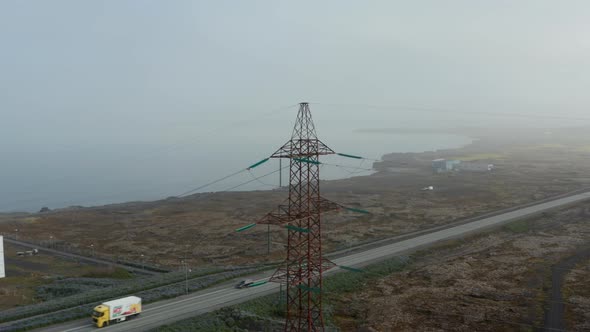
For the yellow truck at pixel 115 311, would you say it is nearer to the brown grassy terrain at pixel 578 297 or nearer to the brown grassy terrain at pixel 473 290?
the brown grassy terrain at pixel 473 290

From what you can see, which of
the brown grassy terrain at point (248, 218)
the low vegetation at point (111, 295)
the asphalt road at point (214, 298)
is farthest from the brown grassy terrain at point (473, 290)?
the brown grassy terrain at point (248, 218)

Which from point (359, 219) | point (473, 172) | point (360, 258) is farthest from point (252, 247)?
point (473, 172)

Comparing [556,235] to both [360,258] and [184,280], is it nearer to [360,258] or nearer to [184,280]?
[360,258]

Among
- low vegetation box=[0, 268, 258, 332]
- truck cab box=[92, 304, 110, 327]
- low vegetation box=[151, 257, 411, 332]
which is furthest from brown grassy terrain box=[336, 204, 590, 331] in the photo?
truck cab box=[92, 304, 110, 327]

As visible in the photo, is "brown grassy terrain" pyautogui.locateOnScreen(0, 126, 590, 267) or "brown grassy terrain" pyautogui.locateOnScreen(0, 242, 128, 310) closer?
"brown grassy terrain" pyautogui.locateOnScreen(0, 242, 128, 310)

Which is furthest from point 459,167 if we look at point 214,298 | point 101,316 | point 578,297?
point 101,316

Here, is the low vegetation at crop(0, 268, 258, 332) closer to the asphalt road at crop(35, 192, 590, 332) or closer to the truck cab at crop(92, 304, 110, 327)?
the asphalt road at crop(35, 192, 590, 332)

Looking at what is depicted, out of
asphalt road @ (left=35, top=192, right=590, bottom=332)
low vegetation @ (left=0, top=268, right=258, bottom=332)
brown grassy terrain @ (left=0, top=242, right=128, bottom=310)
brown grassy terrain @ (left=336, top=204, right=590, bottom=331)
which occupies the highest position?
low vegetation @ (left=0, top=268, right=258, bottom=332)

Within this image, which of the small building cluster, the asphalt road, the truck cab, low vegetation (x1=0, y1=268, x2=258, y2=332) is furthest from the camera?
A: the small building cluster
